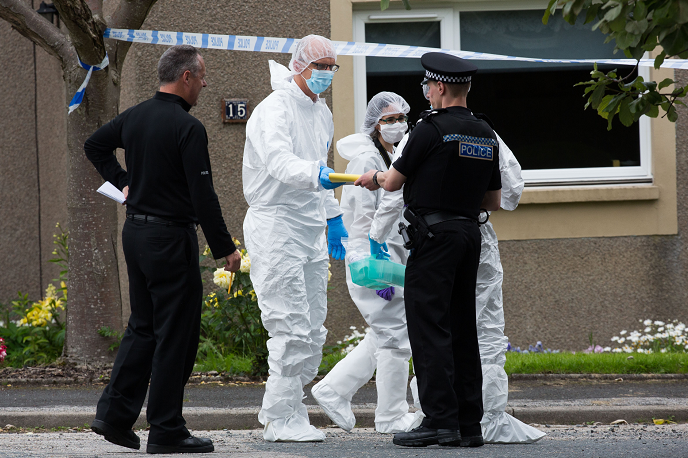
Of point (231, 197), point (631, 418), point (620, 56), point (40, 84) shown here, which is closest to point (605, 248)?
point (620, 56)

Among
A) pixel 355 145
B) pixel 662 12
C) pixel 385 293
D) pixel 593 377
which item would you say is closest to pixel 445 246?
pixel 385 293

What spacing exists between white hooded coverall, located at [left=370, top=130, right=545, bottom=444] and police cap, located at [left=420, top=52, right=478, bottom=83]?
43 centimetres

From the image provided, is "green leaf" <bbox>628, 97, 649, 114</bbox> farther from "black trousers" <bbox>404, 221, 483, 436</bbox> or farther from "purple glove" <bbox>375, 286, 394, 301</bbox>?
"purple glove" <bbox>375, 286, 394, 301</bbox>

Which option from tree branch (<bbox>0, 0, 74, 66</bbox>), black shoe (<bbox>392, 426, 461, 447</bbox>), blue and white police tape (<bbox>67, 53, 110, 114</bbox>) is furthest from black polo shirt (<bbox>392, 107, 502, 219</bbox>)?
tree branch (<bbox>0, 0, 74, 66</bbox>)

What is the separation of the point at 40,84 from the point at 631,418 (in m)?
7.36

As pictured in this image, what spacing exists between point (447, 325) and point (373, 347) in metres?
1.01

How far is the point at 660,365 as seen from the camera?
22.2 ft

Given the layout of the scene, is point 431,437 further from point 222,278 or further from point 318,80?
point 222,278

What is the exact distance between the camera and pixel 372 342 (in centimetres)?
513

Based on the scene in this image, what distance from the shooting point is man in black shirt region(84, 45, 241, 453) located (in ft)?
13.4

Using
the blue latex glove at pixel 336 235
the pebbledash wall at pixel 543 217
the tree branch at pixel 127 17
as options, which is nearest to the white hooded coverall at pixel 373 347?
the blue latex glove at pixel 336 235

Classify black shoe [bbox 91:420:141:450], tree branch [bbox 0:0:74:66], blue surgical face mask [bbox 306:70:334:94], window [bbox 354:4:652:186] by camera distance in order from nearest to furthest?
black shoe [bbox 91:420:141:450] → blue surgical face mask [bbox 306:70:334:94] → tree branch [bbox 0:0:74:66] → window [bbox 354:4:652:186]

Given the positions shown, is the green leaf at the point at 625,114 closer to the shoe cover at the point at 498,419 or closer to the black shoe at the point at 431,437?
the shoe cover at the point at 498,419

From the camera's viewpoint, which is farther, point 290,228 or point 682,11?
point 290,228
